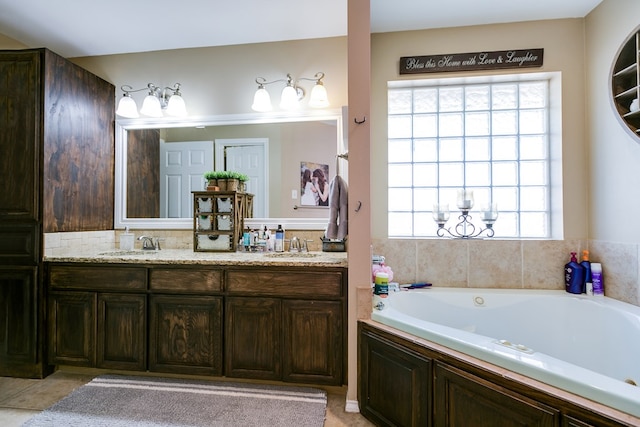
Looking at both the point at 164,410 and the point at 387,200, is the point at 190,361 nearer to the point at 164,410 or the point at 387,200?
the point at 164,410

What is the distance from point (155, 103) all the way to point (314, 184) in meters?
1.53

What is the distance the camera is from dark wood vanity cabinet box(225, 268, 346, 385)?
185cm

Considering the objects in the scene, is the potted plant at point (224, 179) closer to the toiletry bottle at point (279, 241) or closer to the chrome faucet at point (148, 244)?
the toiletry bottle at point (279, 241)

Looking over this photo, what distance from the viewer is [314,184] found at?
2.46m

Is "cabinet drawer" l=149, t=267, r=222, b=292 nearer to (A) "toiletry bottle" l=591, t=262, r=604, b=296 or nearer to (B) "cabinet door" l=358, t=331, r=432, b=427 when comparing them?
(B) "cabinet door" l=358, t=331, r=432, b=427

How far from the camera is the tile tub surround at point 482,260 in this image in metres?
2.16

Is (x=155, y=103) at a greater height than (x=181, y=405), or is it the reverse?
(x=155, y=103)

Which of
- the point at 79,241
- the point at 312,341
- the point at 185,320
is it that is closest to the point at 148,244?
the point at 79,241

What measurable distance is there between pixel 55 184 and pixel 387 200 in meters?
2.43

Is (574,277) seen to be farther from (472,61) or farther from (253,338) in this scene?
(253,338)

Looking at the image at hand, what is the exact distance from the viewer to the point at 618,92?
186 cm

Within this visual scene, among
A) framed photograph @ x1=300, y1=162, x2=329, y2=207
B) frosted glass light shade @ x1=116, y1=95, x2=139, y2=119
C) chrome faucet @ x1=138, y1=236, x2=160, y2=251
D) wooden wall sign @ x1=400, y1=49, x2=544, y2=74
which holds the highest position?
wooden wall sign @ x1=400, y1=49, x2=544, y2=74

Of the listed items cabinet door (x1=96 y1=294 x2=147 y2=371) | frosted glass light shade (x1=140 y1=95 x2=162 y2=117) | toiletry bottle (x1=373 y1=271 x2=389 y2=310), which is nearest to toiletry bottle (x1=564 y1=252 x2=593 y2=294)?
toiletry bottle (x1=373 y1=271 x2=389 y2=310)

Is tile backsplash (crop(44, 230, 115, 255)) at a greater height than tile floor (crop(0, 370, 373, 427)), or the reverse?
tile backsplash (crop(44, 230, 115, 255))
